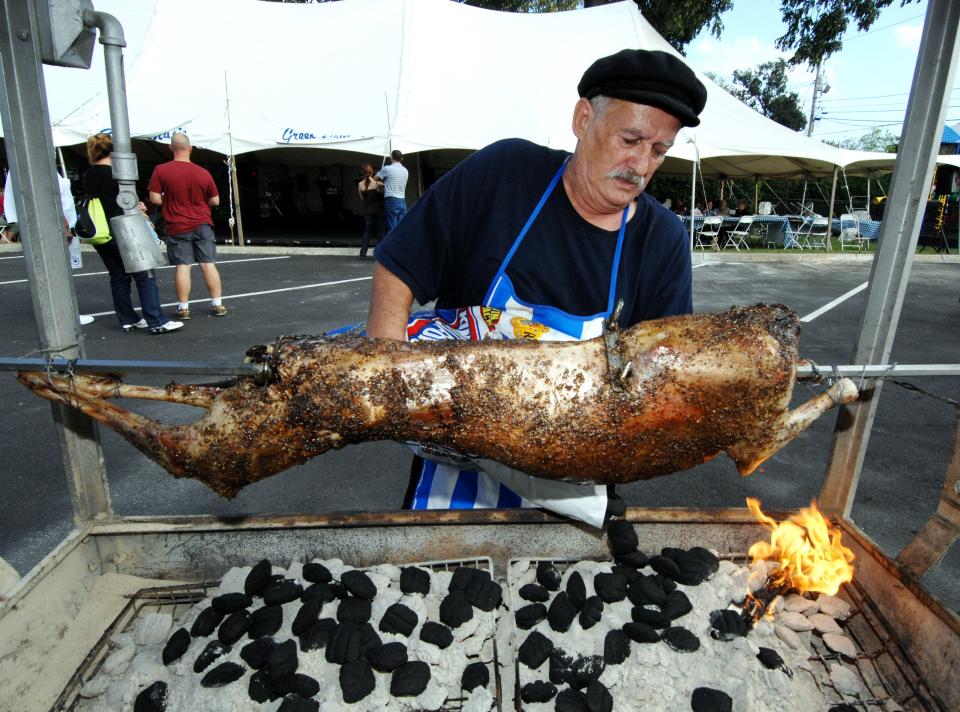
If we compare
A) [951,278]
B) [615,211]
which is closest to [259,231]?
[951,278]

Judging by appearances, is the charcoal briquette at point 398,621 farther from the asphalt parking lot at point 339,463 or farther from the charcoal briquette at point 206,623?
the asphalt parking lot at point 339,463

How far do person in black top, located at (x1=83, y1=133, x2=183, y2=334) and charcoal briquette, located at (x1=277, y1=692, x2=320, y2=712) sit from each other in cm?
556

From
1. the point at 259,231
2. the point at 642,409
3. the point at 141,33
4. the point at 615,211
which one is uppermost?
the point at 141,33

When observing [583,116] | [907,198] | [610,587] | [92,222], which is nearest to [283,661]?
[610,587]

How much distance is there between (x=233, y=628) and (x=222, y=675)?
0.17 metres

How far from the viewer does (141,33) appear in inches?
598

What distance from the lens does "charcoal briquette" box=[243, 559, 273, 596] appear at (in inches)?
85.4

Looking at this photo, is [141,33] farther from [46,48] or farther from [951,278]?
[951,278]

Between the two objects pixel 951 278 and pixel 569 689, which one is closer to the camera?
pixel 569 689

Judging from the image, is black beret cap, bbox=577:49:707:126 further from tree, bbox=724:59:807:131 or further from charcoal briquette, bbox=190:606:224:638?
tree, bbox=724:59:807:131

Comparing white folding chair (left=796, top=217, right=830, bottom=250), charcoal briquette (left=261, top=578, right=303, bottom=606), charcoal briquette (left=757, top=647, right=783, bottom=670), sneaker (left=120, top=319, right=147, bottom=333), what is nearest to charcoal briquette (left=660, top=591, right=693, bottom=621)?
charcoal briquette (left=757, top=647, right=783, bottom=670)

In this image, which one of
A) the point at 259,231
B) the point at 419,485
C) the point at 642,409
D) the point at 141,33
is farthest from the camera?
the point at 259,231

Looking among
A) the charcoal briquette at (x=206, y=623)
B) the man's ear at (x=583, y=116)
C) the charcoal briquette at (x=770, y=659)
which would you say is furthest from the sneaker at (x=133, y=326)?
the charcoal briquette at (x=770, y=659)

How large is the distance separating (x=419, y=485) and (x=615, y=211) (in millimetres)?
1364
